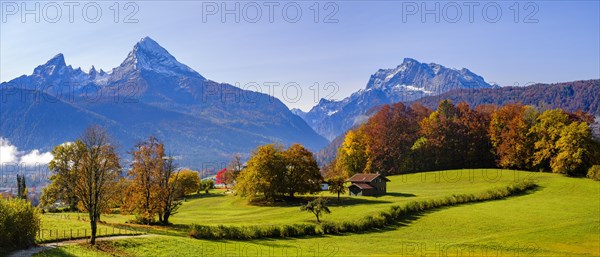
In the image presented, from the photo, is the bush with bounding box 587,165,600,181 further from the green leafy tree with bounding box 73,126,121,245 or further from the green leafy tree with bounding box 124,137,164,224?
the green leafy tree with bounding box 73,126,121,245

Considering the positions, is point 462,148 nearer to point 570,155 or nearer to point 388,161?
point 388,161

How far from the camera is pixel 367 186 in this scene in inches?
3718

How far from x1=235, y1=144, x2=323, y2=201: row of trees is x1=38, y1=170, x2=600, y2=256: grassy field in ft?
13.9

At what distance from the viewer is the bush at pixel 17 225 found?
38250 millimetres

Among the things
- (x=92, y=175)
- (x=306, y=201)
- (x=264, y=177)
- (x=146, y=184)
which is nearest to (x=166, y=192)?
(x=146, y=184)

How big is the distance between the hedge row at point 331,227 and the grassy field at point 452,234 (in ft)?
6.73

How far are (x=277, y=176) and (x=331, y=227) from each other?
27.1 meters

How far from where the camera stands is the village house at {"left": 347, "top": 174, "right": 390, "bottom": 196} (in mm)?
94312

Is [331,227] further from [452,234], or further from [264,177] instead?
Answer: [264,177]

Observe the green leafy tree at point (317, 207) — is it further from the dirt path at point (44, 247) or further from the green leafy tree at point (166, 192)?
the dirt path at point (44, 247)

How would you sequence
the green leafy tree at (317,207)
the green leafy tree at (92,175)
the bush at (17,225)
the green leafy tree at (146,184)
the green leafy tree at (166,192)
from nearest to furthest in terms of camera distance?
the bush at (17,225) < the green leafy tree at (92,175) < the green leafy tree at (146,184) < the green leafy tree at (166,192) < the green leafy tree at (317,207)

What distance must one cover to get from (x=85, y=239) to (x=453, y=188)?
71.9 meters

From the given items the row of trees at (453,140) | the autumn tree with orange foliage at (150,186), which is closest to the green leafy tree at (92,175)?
the autumn tree with orange foliage at (150,186)

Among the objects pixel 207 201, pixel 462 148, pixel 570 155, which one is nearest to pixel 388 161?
pixel 462 148
